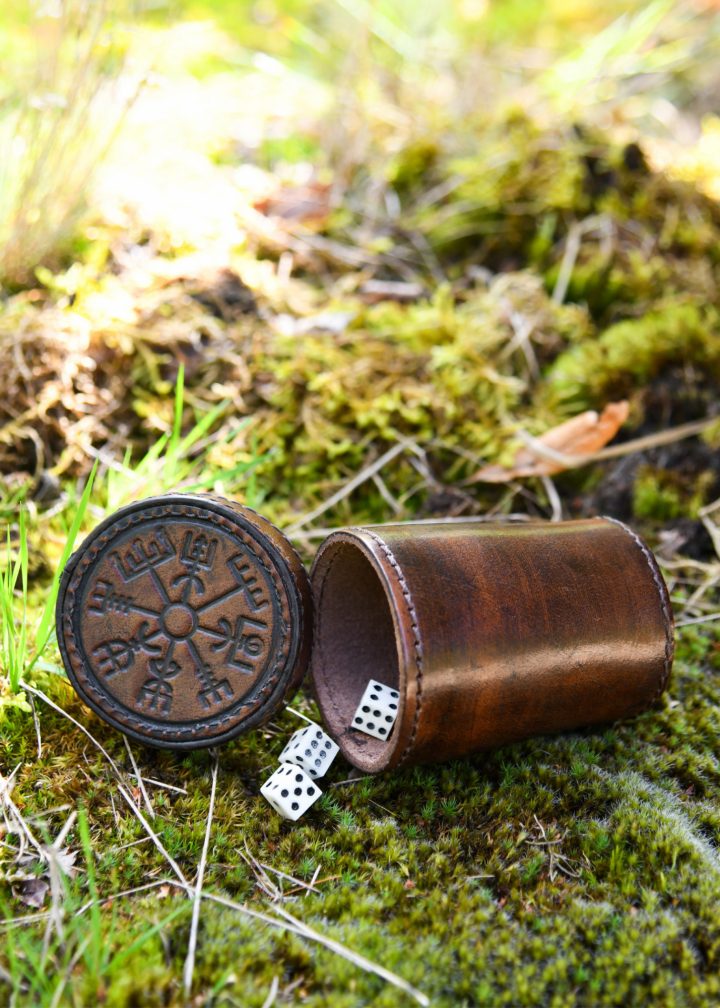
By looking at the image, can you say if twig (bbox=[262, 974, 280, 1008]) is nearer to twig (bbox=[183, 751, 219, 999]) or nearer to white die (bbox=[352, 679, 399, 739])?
twig (bbox=[183, 751, 219, 999])

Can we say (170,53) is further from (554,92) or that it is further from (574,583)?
(574,583)

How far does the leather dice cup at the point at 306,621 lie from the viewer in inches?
93.7

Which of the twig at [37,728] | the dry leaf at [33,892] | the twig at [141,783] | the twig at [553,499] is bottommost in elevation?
the twig at [37,728]

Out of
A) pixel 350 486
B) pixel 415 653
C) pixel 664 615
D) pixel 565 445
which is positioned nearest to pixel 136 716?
pixel 415 653

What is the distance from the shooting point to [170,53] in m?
6.01

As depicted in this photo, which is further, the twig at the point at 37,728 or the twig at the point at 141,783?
the twig at the point at 37,728

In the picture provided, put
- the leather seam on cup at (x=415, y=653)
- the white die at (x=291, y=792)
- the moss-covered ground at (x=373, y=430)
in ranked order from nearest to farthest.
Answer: the moss-covered ground at (x=373, y=430), the leather seam on cup at (x=415, y=653), the white die at (x=291, y=792)

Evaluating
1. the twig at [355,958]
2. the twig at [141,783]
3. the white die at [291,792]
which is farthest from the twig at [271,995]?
the twig at [141,783]

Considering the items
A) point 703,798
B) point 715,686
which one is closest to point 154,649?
point 703,798

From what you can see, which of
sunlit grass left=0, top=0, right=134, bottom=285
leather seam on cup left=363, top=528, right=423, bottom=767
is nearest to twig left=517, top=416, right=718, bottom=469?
leather seam on cup left=363, top=528, right=423, bottom=767

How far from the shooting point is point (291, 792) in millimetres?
2363

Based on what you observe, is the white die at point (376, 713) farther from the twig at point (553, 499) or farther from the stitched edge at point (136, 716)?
the twig at point (553, 499)

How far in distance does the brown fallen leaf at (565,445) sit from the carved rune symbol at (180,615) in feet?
4.70

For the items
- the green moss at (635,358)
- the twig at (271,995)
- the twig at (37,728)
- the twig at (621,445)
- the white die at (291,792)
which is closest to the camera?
the twig at (271,995)
